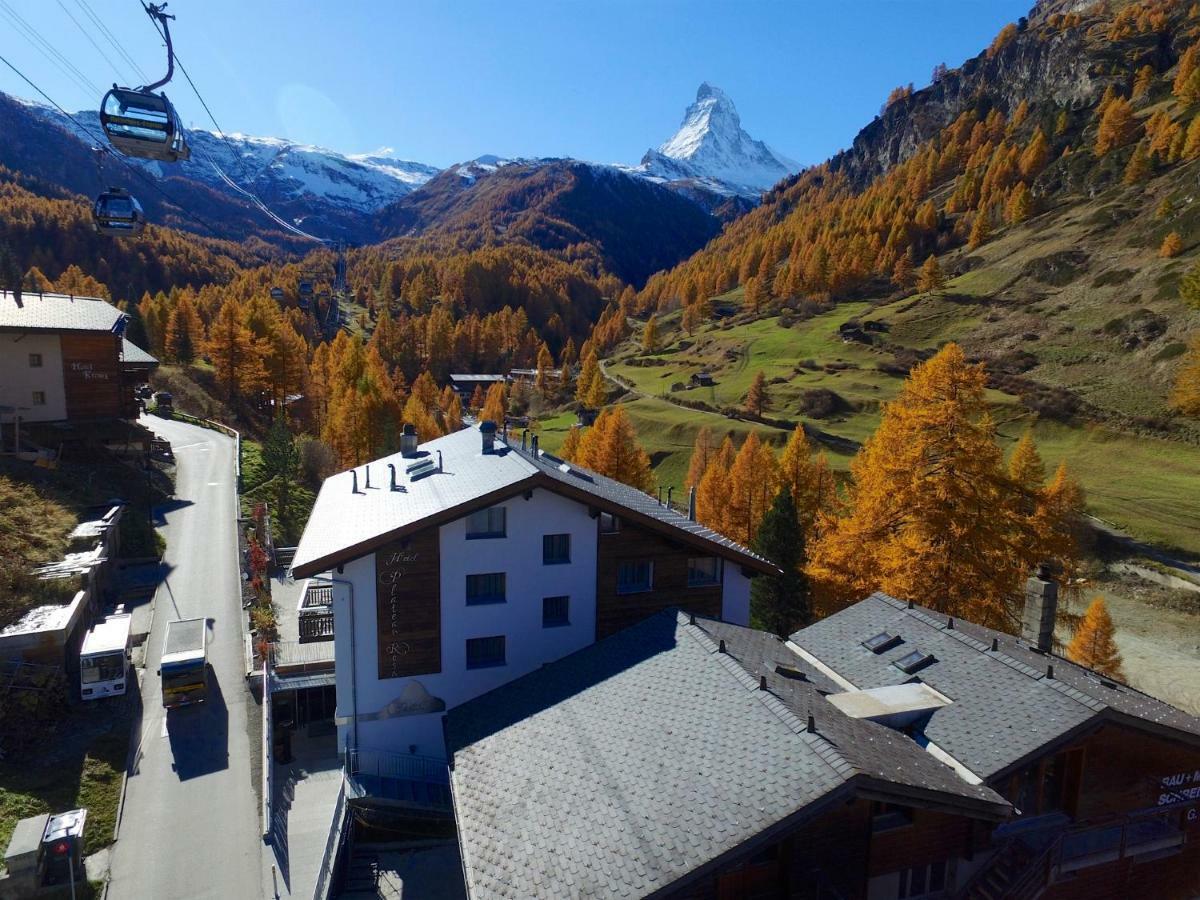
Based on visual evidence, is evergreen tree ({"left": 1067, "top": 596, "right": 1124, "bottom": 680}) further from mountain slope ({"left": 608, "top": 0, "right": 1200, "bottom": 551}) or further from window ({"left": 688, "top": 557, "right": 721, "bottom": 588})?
window ({"left": 688, "top": 557, "right": 721, "bottom": 588})

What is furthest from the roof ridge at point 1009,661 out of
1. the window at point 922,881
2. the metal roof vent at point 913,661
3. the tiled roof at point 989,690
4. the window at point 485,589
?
the window at point 485,589

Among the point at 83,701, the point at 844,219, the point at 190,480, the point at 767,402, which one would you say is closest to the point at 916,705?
the point at 83,701

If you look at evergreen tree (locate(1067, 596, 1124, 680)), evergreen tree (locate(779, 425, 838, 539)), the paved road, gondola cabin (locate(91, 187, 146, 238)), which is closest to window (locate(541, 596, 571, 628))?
the paved road

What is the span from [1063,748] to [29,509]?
42.6 meters

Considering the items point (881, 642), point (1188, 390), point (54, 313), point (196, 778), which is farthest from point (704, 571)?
point (1188, 390)

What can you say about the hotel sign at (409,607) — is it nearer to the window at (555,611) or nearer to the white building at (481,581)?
the white building at (481,581)

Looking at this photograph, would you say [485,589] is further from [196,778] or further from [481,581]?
[196,778]

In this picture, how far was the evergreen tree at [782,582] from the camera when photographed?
35750 mm

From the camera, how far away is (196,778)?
20.8 m

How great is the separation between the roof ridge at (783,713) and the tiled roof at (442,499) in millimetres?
5921

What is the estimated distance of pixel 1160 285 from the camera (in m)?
88.5

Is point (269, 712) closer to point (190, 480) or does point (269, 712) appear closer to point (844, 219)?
point (190, 480)

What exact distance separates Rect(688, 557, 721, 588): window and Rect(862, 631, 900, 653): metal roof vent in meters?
5.81

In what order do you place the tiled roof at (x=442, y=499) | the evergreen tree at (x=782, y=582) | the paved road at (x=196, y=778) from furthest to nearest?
1. the evergreen tree at (x=782, y=582)
2. the tiled roof at (x=442, y=499)
3. the paved road at (x=196, y=778)
